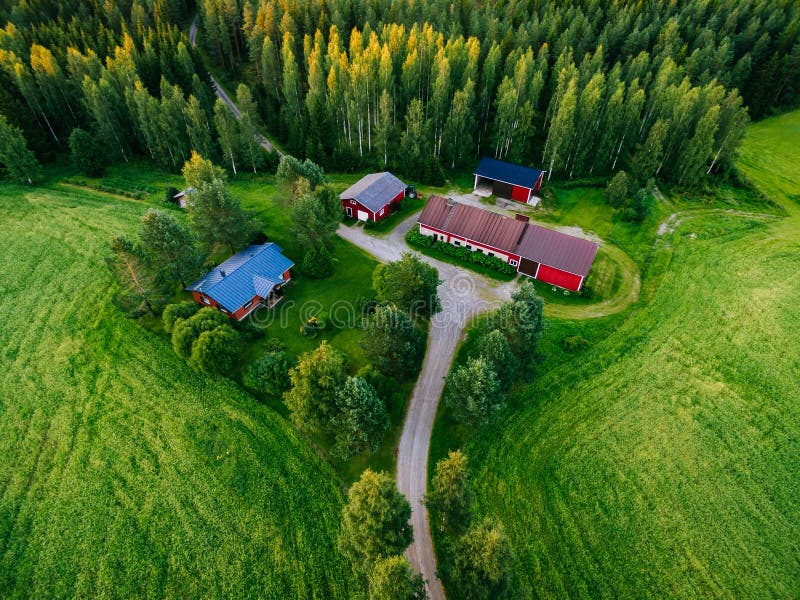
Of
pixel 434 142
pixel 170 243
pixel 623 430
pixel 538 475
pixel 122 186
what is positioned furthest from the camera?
pixel 434 142

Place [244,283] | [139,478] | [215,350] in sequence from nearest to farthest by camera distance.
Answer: [139,478] < [215,350] < [244,283]

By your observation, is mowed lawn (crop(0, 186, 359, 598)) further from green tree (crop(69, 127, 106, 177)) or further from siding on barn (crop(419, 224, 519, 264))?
green tree (crop(69, 127, 106, 177))

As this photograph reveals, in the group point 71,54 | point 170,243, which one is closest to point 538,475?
point 170,243

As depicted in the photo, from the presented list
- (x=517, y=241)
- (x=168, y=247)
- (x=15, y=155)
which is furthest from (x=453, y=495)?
(x=15, y=155)

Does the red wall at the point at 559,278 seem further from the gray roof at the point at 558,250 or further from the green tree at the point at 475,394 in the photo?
the green tree at the point at 475,394

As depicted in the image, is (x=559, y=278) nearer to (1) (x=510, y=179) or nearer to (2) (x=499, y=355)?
(2) (x=499, y=355)

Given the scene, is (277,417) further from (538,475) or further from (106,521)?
(538,475)
